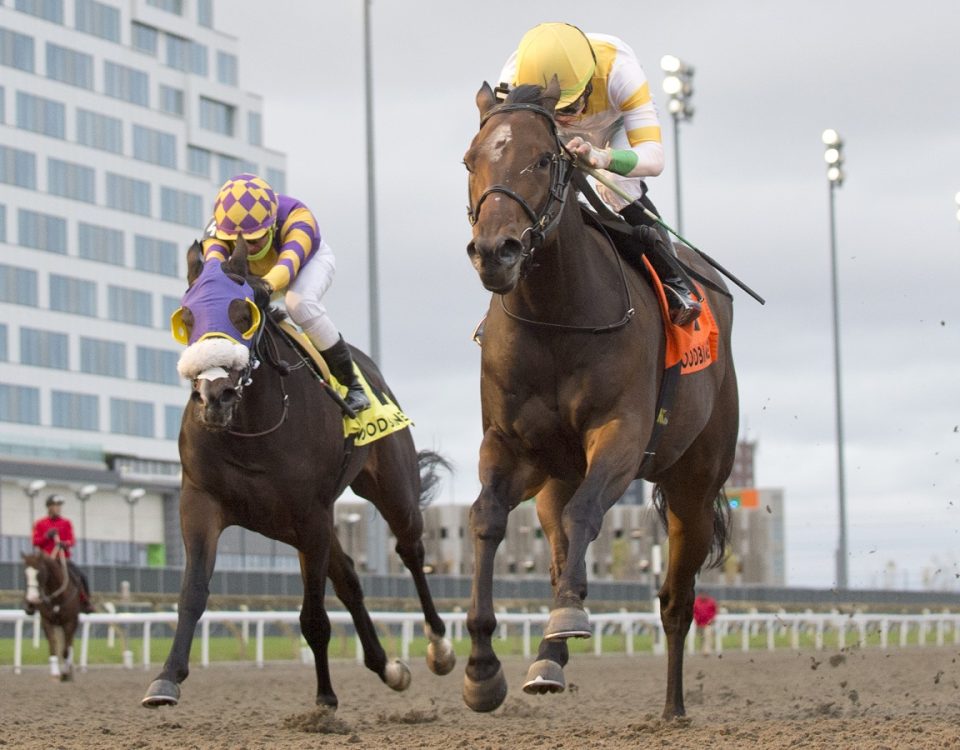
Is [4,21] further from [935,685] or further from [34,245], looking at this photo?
[935,685]

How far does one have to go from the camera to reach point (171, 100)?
6225 cm

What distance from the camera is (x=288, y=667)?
18.6m

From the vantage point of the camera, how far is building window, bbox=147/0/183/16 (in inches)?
2434

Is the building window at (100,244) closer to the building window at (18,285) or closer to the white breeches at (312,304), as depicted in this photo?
the building window at (18,285)

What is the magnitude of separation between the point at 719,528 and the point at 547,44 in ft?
9.91

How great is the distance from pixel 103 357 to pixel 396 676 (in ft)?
169

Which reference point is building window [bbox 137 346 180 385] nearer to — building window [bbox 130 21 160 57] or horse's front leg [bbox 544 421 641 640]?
building window [bbox 130 21 160 57]

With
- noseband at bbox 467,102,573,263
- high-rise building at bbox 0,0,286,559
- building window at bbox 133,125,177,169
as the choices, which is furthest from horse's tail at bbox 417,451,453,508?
building window at bbox 133,125,177,169

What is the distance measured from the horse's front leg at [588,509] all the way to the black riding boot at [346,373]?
121 inches

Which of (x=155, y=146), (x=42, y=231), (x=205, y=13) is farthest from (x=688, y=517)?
(x=205, y=13)

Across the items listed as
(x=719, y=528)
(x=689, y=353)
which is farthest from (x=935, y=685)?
(x=689, y=353)

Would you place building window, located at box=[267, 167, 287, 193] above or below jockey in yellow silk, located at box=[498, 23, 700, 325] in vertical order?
above

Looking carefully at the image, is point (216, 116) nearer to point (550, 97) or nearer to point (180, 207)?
point (180, 207)

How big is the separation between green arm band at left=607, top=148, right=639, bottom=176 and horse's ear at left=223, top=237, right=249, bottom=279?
2089 millimetres
